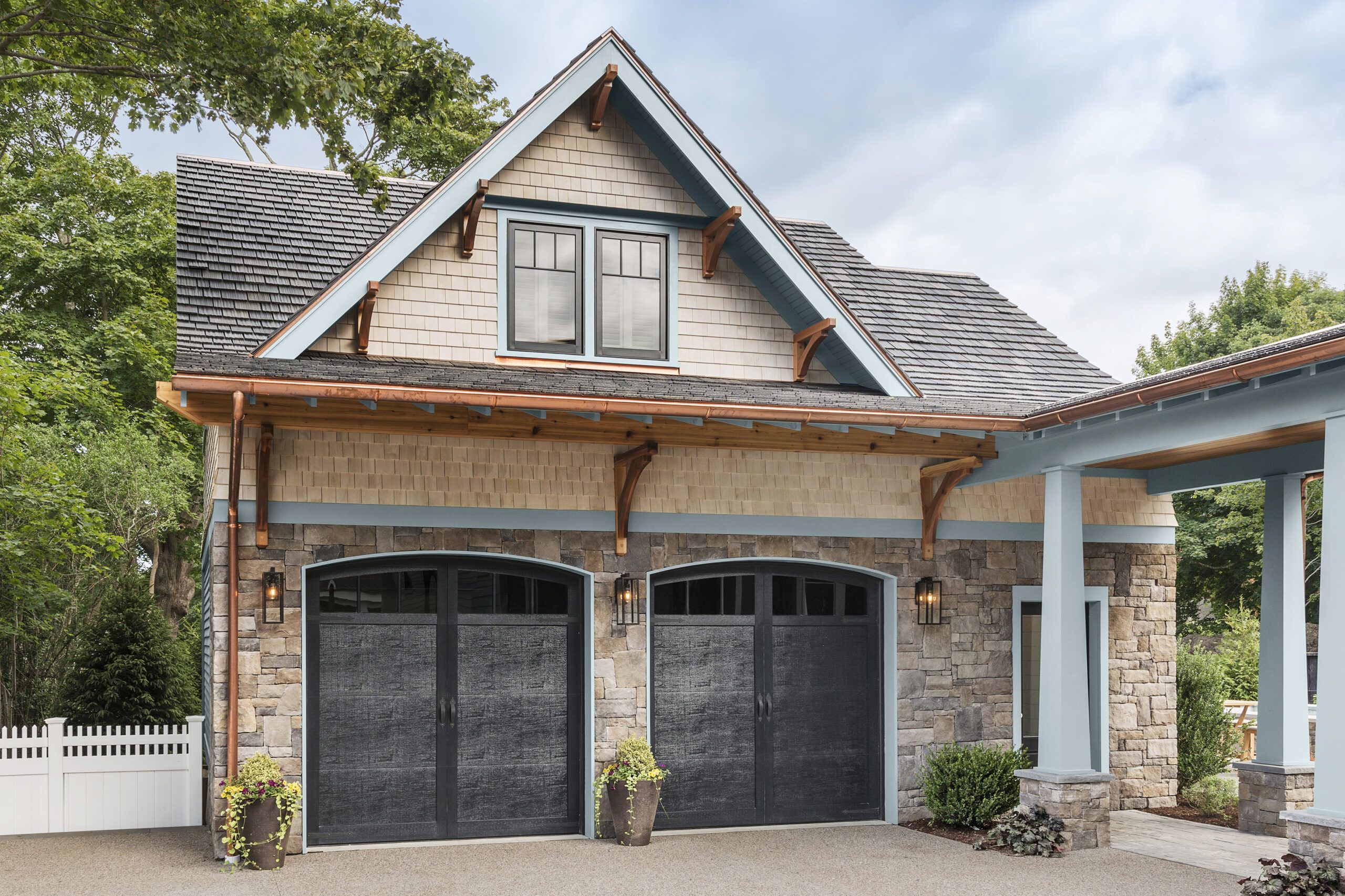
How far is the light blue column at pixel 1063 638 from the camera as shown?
30.3 ft

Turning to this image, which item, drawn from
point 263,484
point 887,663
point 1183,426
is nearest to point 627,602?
point 887,663

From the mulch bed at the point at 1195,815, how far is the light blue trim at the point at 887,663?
266 centimetres

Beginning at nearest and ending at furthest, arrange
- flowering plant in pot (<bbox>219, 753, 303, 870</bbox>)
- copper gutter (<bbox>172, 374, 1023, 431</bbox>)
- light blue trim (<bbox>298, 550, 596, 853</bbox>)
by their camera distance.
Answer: copper gutter (<bbox>172, 374, 1023, 431</bbox>)
flowering plant in pot (<bbox>219, 753, 303, 870</bbox>)
light blue trim (<bbox>298, 550, 596, 853</bbox>)

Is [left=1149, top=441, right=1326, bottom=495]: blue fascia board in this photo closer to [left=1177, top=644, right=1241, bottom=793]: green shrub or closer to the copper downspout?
[left=1177, top=644, right=1241, bottom=793]: green shrub

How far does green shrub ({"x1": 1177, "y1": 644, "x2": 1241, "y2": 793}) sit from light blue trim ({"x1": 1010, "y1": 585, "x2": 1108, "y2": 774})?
1.19m

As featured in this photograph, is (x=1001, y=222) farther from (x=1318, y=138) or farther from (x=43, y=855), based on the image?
(x=43, y=855)

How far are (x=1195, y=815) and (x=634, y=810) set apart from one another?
18.8 ft

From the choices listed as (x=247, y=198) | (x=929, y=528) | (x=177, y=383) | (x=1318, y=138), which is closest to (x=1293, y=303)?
(x=1318, y=138)

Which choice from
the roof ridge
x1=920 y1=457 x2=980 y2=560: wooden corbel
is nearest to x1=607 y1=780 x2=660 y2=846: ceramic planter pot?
x1=920 y1=457 x2=980 y2=560: wooden corbel

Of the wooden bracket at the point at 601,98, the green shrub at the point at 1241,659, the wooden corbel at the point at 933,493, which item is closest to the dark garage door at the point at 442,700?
the wooden corbel at the point at 933,493

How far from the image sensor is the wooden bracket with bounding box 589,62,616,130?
10.1 metres

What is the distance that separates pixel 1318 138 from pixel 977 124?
1018 centimetres

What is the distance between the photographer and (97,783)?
10.3m

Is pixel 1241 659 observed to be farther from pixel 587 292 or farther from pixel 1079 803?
pixel 587 292
